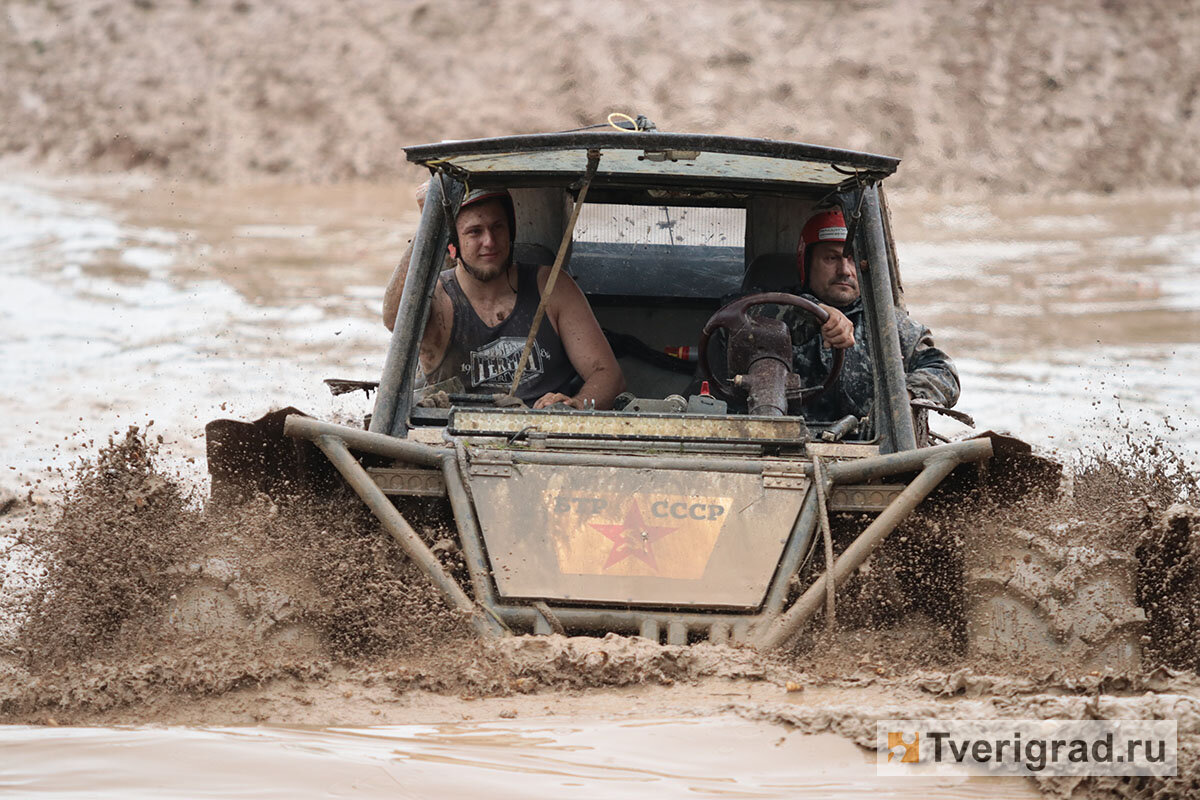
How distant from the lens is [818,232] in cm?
568

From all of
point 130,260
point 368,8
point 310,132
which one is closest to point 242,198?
point 310,132

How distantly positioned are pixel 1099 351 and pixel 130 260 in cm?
889

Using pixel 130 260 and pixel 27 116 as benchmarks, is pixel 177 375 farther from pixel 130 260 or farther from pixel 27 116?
pixel 27 116

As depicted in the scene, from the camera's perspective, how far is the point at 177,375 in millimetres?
10320

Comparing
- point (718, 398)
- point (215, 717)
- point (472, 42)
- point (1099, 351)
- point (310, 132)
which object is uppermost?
point (472, 42)

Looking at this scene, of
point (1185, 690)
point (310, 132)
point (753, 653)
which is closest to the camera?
point (1185, 690)

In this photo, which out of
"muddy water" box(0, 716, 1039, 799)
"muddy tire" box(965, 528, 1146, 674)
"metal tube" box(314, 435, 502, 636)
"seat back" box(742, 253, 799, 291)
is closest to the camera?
"muddy water" box(0, 716, 1039, 799)

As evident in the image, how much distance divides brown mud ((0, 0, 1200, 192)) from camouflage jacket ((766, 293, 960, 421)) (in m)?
14.3

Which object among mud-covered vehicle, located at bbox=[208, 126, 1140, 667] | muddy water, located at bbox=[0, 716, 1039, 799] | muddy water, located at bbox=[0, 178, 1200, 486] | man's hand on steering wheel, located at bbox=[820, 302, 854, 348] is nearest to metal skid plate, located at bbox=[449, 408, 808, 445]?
mud-covered vehicle, located at bbox=[208, 126, 1140, 667]

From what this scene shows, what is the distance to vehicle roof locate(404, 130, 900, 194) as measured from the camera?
4590mm

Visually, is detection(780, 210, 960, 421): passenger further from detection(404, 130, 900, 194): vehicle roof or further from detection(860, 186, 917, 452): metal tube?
detection(404, 130, 900, 194): vehicle roof

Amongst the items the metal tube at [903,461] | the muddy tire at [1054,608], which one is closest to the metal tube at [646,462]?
the metal tube at [903,461]

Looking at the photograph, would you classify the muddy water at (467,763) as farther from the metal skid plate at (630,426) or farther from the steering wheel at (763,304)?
the steering wheel at (763,304)

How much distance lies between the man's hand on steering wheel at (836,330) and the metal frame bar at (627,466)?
75cm
